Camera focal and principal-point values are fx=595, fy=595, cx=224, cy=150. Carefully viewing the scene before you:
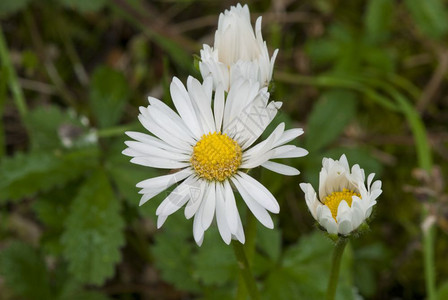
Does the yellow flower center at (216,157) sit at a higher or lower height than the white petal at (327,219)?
higher

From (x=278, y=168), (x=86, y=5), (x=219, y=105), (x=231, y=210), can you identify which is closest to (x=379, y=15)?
(x=86, y=5)

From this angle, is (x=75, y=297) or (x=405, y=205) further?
(x=405, y=205)

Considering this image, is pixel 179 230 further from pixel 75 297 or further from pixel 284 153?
pixel 284 153

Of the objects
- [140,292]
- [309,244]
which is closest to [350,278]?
[309,244]

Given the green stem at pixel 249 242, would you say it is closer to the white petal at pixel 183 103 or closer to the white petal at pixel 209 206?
the white petal at pixel 209 206

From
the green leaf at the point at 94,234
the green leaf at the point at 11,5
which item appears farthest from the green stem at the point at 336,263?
the green leaf at the point at 11,5

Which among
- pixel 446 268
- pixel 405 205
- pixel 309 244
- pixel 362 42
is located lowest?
A: pixel 446 268

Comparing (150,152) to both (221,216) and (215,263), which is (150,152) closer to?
(221,216)

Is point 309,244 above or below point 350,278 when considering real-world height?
above
